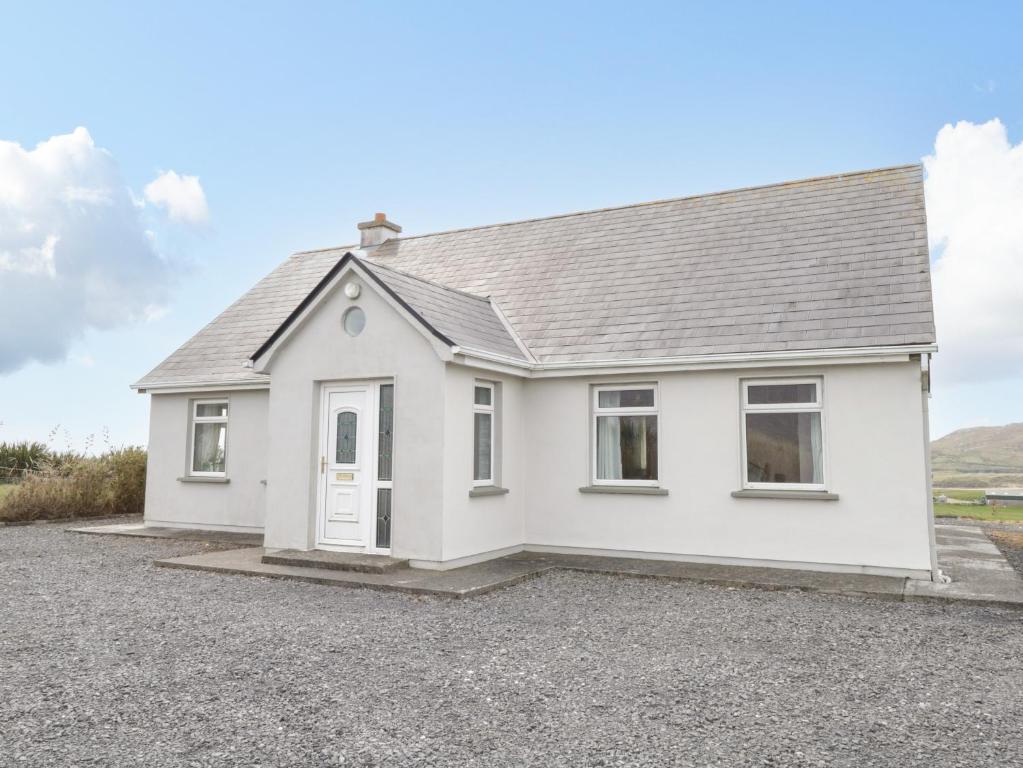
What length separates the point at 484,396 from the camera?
11.4 metres

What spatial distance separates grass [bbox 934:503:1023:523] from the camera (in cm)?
2037

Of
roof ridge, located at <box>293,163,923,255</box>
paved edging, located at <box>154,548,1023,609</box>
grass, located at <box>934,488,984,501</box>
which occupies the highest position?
roof ridge, located at <box>293,163,923,255</box>

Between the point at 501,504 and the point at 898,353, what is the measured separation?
19.0 feet

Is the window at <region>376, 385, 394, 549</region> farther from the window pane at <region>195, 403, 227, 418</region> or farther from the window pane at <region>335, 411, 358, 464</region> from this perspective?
the window pane at <region>195, 403, 227, 418</region>

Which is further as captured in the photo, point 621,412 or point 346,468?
point 621,412

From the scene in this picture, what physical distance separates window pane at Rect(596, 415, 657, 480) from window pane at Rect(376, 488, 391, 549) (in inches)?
126

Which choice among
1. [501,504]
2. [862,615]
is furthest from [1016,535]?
[501,504]

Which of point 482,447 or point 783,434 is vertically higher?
point 783,434

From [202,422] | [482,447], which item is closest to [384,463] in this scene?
[482,447]

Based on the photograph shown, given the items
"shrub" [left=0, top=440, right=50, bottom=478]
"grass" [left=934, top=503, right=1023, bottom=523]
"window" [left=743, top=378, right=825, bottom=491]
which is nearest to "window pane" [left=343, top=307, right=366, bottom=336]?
"window" [left=743, top=378, right=825, bottom=491]

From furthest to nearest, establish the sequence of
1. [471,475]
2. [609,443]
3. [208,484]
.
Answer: [208,484] → [609,443] → [471,475]

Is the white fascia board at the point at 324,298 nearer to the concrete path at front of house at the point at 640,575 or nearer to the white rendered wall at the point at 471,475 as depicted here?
the white rendered wall at the point at 471,475

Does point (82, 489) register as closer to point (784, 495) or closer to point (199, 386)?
point (199, 386)

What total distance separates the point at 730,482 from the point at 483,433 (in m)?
3.58
